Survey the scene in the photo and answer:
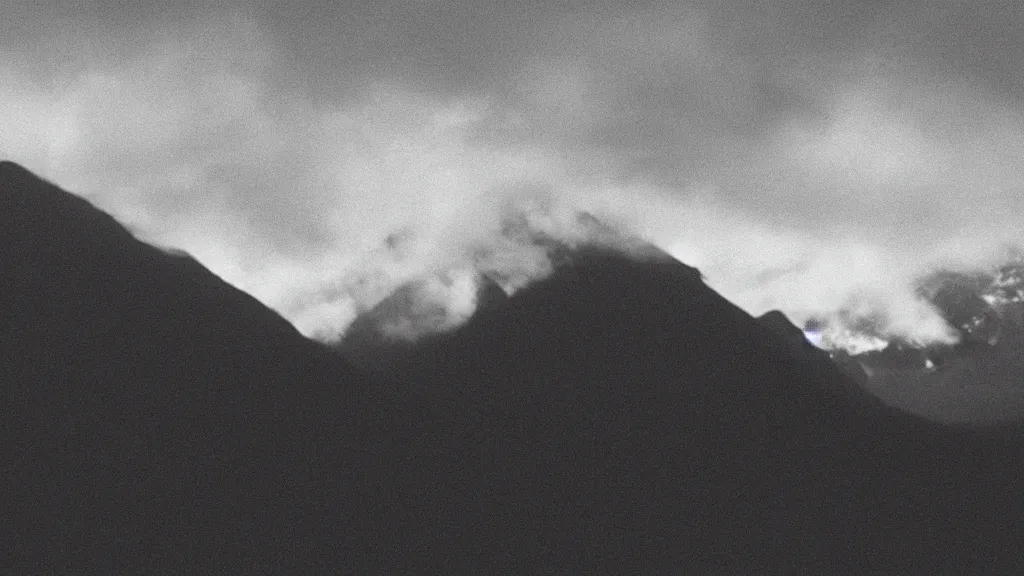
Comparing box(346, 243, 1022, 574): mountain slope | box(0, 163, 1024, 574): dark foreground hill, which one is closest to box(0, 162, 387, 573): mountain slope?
box(0, 163, 1024, 574): dark foreground hill

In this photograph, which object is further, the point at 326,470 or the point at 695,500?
the point at 695,500

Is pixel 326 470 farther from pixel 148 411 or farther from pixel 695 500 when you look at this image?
pixel 695 500

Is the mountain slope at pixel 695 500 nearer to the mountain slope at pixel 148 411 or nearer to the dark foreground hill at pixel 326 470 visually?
the dark foreground hill at pixel 326 470

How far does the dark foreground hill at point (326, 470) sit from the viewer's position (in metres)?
131

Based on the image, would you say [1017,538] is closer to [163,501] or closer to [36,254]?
[163,501]

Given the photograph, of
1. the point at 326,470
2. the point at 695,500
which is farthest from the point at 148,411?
the point at 695,500

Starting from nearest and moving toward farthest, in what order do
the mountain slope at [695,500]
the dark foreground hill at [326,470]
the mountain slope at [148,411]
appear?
the mountain slope at [148,411], the dark foreground hill at [326,470], the mountain slope at [695,500]

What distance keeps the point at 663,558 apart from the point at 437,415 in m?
46.6

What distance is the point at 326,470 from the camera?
14925 cm

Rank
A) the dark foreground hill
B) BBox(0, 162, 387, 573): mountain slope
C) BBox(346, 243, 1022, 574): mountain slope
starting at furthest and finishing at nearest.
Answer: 1. BBox(346, 243, 1022, 574): mountain slope
2. the dark foreground hill
3. BBox(0, 162, 387, 573): mountain slope

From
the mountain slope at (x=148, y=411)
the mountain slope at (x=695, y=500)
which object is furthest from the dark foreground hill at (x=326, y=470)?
the mountain slope at (x=695, y=500)

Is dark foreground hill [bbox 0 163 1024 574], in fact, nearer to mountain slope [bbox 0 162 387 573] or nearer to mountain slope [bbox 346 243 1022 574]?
mountain slope [bbox 0 162 387 573]

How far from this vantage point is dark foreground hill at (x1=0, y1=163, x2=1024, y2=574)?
5148 inches

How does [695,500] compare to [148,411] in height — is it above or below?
above
